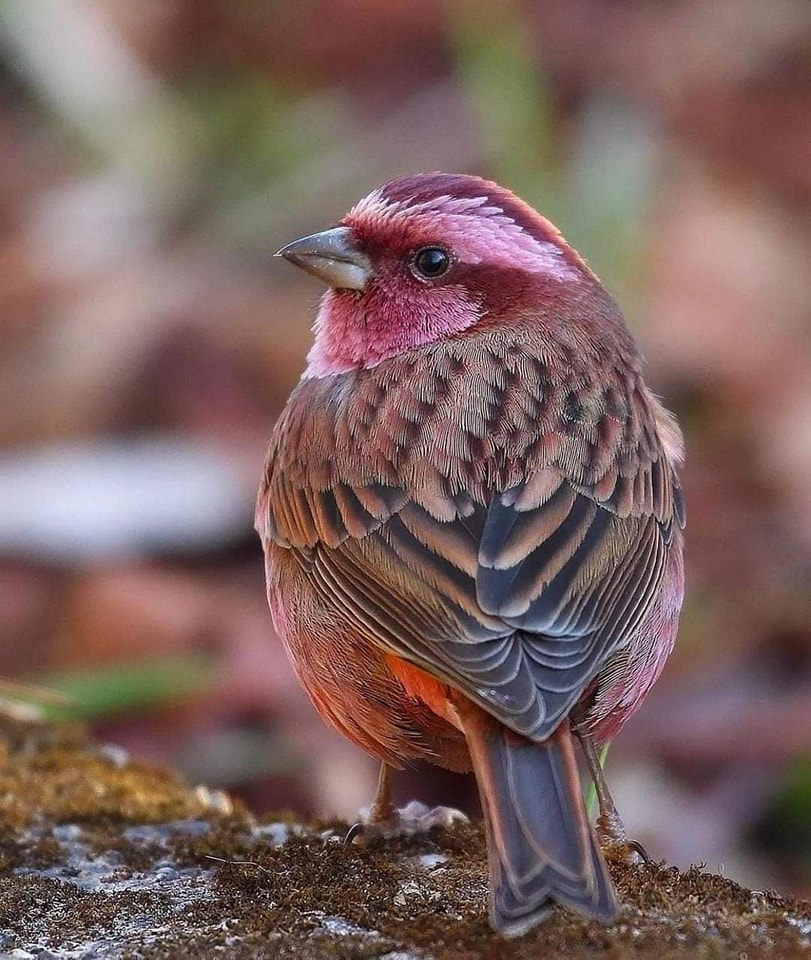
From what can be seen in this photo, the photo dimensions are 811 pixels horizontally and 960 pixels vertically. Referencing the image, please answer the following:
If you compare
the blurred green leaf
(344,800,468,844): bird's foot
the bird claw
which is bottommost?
the bird claw

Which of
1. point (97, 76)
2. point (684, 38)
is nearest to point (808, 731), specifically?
point (97, 76)

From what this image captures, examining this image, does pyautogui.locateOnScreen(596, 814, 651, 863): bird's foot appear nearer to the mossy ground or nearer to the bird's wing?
the mossy ground

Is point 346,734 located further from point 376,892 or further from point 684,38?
point 684,38

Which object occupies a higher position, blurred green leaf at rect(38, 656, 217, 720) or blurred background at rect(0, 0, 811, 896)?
blurred background at rect(0, 0, 811, 896)

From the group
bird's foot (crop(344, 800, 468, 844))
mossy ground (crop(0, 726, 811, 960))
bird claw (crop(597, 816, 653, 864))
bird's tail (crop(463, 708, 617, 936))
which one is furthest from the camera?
bird's foot (crop(344, 800, 468, 844))

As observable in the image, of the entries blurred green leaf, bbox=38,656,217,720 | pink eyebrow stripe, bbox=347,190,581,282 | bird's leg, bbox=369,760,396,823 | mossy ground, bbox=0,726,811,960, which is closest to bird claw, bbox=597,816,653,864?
mossy ground, bbox=0,726,811,960

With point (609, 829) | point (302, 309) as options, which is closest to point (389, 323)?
point (609, 829)

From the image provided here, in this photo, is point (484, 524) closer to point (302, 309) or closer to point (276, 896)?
point (276, 896)

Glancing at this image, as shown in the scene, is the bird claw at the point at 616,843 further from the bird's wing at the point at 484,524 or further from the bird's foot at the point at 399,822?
the bird's wing at the point at 484,524
